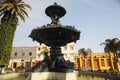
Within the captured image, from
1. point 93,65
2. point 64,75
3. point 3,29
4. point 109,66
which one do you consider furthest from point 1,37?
point 109,66

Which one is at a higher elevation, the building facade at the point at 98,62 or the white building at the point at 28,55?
the white building at the point at 28,55

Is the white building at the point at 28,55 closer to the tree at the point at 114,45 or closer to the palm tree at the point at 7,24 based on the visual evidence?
the tree at the point at 114,45

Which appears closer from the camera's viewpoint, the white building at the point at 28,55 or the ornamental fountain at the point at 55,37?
the ornamental fountain at the point at 55,37

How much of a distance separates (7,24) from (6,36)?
2.26m

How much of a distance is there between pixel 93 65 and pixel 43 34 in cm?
3832

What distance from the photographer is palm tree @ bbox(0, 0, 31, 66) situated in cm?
3039

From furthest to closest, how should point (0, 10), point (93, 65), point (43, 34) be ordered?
point (93, 65) → point (0, 10) → point (43, 34)

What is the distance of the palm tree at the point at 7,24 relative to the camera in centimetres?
3039

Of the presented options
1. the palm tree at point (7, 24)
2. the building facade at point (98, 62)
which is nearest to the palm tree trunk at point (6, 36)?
the palm tree at point (7, 24)

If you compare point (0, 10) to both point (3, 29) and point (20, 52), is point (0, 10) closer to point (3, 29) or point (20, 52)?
point (3, 29)

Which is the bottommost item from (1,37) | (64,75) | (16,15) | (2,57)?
(64,75)

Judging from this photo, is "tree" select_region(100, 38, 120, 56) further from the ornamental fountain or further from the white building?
the ornamental fountain

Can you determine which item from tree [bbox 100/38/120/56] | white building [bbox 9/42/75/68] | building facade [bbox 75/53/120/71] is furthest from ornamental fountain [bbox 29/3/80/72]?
white building [bbox 9/42/75/68]

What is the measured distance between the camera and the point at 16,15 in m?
33.1
